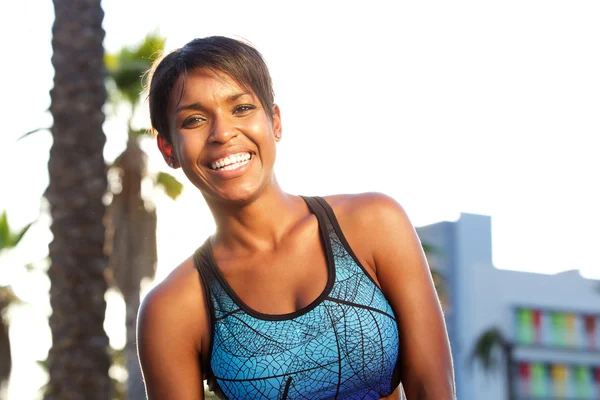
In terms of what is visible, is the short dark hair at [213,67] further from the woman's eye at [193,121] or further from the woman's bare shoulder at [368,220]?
the woman's bare shoulder at [368,220]

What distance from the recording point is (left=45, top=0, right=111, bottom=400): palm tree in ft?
38.9

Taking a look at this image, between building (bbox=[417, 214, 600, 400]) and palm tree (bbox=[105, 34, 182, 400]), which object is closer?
palm tree (bbox=[105, 34, 182, 400])

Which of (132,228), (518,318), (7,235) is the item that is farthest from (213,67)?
(518,318)

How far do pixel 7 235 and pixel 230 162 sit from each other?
27.0 m

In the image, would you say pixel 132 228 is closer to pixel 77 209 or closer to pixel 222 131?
pixel 77 209

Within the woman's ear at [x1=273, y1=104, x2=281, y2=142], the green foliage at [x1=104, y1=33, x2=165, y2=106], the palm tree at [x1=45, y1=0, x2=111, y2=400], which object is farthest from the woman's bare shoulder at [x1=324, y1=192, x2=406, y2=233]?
the green foliage at [x1=104, y1=33, x2=165, y2=106]

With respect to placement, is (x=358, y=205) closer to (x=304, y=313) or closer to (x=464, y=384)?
(x=304, y=313)

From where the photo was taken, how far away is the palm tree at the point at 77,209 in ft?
38.9

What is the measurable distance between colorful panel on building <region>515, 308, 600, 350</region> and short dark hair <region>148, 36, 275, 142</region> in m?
64.5

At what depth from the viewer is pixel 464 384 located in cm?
6850

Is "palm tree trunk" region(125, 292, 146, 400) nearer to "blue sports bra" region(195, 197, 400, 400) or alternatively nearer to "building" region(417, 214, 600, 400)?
"blue sports bra" region(195, 197, 400, 400)

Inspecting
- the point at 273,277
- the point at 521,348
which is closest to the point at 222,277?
the point at 273,277

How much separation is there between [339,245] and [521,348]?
212ft

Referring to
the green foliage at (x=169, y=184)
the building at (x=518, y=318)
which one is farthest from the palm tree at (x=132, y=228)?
the building at (x=518, y=318)
